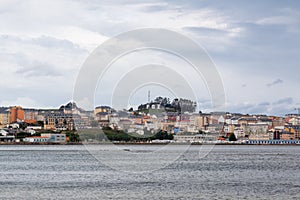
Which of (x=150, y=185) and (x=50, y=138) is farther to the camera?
(x=50, y=138)

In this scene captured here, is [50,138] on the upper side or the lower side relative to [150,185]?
upper

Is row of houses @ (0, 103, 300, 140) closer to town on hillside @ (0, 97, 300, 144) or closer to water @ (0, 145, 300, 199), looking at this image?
town on hillside @ (0, 97, 300, 144)

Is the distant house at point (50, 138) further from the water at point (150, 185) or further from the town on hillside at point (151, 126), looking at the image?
the water at point (150, 185)

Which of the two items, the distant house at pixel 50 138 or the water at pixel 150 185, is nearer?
the water at pixel 150 185

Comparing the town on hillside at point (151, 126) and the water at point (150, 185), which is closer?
the water at point (150, 185)

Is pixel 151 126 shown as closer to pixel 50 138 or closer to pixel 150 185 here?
pixel 50 138

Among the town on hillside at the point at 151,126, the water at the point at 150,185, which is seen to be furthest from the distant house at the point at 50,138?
the water at the point at 150,185

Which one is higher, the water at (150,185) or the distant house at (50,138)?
the distant house at (50,138)

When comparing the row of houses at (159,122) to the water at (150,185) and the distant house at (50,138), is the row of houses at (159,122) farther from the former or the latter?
the water at (150,185)

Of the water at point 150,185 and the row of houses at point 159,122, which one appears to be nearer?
the water at point 150,185

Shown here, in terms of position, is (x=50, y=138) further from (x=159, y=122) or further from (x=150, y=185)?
(x=150, y=185)

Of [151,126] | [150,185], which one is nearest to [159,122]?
[151,126]

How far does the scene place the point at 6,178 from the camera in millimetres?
39531

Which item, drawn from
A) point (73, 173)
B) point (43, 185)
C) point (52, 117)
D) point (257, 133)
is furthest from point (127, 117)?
point (43, 185)
